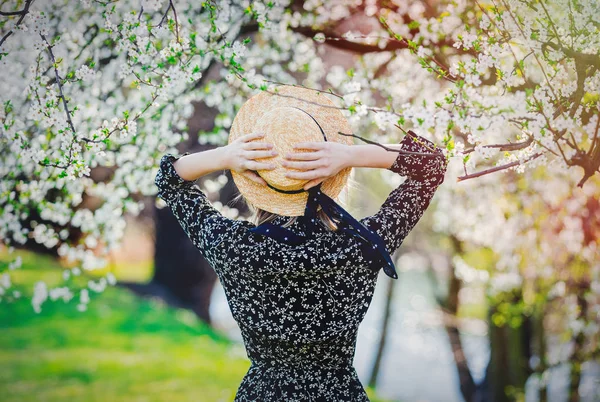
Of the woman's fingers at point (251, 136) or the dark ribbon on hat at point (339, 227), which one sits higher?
the woman's fingers at point (251, 136)

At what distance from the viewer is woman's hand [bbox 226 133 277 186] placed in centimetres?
208

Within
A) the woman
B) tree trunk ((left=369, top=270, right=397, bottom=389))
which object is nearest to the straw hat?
the woman

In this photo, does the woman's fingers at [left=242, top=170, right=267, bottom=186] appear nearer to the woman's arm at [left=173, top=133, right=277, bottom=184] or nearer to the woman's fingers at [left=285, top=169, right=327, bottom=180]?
the woman's arm at [left=173, top=133, right=277, bottom=184]

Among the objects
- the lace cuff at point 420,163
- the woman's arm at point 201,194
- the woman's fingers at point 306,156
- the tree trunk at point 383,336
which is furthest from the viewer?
the tree trunk at point 383,336

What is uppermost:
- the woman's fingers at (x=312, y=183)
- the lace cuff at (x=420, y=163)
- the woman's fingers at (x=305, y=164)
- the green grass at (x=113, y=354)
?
the lace cuff at (x=420, y=163)

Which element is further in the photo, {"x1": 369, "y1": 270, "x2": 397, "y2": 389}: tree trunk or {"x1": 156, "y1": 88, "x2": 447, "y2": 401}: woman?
{"x1": 369, "y1": 270, "x2": 397, "y2": 389}: tree trunk

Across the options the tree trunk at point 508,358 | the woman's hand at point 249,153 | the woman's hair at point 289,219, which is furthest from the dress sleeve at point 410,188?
the tree trunk at point 508,358

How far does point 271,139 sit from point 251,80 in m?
0.49

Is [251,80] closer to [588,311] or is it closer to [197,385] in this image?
[197,385]

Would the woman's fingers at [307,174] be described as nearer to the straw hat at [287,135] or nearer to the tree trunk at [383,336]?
the straw hat at [287,135]

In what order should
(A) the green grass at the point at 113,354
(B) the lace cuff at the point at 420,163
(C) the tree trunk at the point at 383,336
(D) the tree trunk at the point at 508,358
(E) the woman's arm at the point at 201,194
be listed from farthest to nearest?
(C) the tree trunk at the point at 383,336, (D) the tree trunk at the point at 508,358, (A) the green grass at the point at 113,354, (B) the lace cuff at the point at 420,163, (E) the woman's arm at the point at 201,194

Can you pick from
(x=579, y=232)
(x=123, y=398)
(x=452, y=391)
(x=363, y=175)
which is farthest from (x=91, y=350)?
(x=452, y=391)

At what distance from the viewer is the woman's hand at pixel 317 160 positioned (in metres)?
2.03

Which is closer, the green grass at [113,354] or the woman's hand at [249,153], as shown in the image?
the woman's hand at [249,153]
